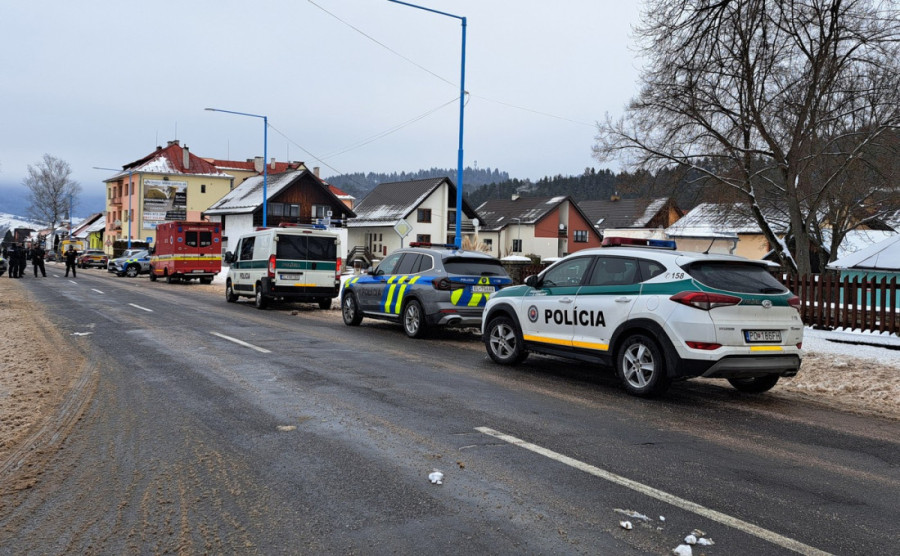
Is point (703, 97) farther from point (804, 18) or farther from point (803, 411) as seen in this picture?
point (803, 411)

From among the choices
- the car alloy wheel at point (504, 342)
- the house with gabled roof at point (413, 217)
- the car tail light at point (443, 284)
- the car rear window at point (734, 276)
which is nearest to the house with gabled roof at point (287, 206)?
the house with gabled roof at point (413, 217)

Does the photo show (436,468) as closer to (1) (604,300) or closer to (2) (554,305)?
(1) (604,300)

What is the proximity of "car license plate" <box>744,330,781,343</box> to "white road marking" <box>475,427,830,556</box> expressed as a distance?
3207 mm

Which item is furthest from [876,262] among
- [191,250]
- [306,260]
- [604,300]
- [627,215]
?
[627,215]

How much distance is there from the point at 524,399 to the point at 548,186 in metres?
128

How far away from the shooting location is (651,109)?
24.6 meters

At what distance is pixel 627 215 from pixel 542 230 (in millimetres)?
11322

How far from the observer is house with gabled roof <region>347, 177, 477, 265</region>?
204 feet

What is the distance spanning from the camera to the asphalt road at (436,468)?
390 centimetres

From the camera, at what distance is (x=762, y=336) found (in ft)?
25.5

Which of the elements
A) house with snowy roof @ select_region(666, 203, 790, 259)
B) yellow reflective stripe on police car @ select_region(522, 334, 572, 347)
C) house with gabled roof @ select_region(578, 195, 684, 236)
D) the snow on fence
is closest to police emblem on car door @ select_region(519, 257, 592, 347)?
yellow reflective stripe on police car @ select_region(522, 334, 572, 347)

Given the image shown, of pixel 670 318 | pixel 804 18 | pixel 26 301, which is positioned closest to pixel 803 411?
pixel 670 318

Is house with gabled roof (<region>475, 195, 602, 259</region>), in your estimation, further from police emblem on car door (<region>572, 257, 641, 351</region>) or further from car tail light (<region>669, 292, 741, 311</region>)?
car tail light (<region>669, 292, 741, 311</region>)

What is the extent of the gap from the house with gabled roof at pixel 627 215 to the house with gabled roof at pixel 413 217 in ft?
63.3
